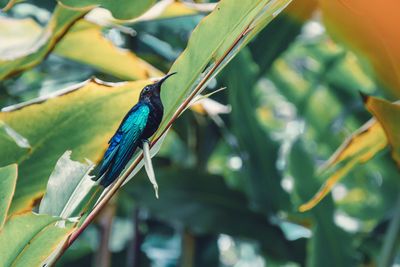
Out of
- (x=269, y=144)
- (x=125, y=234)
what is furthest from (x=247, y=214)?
(x=125, y=234)

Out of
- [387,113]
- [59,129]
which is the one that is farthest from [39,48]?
[387,113]

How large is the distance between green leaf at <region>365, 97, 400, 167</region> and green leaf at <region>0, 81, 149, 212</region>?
184mm

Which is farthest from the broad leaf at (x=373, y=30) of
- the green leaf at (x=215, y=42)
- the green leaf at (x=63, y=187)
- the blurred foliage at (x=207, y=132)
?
the green leaf at (x=63, y=187)

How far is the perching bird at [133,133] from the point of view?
0.28 meters

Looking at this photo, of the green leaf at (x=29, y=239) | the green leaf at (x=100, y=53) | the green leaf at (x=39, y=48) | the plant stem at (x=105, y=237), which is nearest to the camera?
the green leaf at (x=29, y=239)

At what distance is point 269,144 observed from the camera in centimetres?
68

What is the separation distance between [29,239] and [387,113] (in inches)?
10.9

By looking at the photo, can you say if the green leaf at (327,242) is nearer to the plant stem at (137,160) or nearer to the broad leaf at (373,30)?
the broad leaf at (373,30)

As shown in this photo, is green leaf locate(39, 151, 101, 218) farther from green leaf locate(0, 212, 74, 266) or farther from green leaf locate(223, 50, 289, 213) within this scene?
green leaf locate(223, 50, 289, 213)

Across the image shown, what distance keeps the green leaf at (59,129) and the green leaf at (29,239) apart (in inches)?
3.0

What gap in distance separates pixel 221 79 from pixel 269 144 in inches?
4.6

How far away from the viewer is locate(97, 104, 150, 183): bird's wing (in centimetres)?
28

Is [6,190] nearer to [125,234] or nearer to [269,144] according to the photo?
[269,144]

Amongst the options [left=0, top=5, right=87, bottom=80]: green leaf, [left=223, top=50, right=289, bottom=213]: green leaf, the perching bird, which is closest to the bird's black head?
the perching bird
